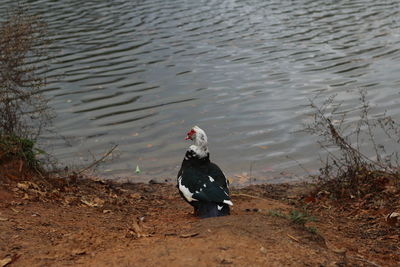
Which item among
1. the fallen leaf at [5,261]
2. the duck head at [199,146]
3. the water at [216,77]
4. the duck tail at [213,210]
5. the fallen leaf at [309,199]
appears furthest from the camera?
the water at [216,77]

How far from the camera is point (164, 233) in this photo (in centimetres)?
603

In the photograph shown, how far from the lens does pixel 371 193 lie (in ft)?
26.7

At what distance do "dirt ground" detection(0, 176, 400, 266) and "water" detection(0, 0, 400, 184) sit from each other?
7.96ft

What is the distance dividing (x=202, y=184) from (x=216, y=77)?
9.22m

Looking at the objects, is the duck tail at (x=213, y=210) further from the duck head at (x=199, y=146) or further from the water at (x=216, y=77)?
the water at (x=216, y=77)

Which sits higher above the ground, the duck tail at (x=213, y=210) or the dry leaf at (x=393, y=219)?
the duck tail at (x=213, y=210)

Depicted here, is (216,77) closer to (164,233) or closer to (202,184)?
(202,184)

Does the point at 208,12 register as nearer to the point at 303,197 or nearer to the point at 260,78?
the point at 260,78

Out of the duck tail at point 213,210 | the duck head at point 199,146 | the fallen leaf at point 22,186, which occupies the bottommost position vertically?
the duck tail at point 213,210

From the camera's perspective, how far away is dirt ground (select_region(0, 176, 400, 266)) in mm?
5012

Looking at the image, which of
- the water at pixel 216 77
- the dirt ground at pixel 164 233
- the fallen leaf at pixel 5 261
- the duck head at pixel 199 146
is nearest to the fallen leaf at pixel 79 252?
the dirt ground at pixel 164 233

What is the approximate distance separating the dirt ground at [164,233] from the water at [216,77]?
7.96 ft

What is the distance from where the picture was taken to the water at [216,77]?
1173 centimetres

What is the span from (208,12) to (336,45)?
746 cm
